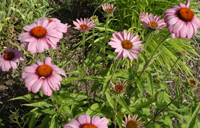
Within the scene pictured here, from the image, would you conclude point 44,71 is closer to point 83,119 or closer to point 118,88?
point 83,119

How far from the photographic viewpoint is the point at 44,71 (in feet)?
3.11

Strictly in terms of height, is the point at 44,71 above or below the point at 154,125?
above

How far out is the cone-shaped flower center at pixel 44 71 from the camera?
3.10 ft

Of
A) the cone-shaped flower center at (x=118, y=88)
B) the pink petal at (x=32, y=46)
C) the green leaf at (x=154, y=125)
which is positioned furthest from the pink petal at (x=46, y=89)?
the green leaf at (x=154, y=125)

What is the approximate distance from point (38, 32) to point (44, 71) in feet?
0.76

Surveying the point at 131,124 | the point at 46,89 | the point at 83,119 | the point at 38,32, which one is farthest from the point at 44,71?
the point at 131,124

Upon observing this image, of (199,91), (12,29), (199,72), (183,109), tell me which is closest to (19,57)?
(183,109)

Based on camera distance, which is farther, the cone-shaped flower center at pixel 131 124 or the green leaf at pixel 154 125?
the green leaf at pixel 154 125

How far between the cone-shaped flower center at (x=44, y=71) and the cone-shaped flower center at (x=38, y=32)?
181 mm

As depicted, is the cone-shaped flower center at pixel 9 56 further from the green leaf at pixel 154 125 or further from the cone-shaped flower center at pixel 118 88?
the green leaf at pixel 154 125

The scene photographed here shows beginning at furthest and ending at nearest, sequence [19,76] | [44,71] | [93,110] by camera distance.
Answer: [19,76]
[93,110]
[44,71]

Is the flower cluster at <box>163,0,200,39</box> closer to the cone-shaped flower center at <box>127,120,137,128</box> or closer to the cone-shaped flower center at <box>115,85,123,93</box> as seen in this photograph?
the cone-shaped flower center at <box>115,85,123,93</box>

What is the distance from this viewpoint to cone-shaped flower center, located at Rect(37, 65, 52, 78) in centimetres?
94

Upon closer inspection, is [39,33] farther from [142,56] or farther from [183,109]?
[183,109]
